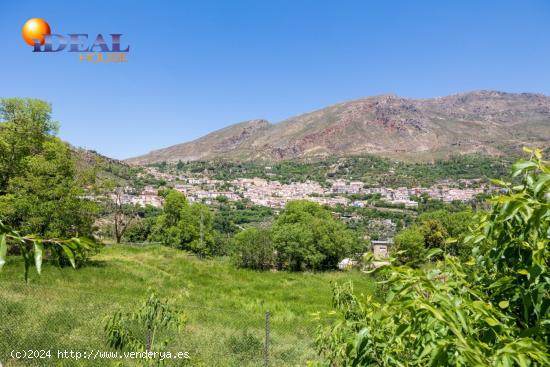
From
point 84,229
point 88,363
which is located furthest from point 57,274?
point 88,363

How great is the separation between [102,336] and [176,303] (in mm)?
1991

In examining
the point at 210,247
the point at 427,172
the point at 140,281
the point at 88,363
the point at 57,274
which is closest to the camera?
the point at 88,363

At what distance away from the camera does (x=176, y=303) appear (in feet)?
32.5

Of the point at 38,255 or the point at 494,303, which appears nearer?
the point at 38,255

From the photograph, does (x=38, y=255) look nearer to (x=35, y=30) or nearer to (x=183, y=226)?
(x=35, y=30)

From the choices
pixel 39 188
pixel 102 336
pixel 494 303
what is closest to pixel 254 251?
pixel 39 188

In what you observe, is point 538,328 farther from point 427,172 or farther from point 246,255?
point 427,172

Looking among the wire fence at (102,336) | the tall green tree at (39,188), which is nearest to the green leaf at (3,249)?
the wire fence at (102,336)

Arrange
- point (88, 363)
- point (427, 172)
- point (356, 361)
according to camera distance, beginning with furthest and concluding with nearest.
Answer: point (427, 172) < point (88, 363) < point (356, 361)

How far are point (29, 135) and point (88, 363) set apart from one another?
1802 cm

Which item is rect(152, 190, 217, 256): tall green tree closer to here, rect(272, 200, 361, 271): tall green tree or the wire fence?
rect(272, 200, 361, 271): tall green tree

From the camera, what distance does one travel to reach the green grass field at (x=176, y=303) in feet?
26.0

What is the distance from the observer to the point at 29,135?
66.8ft

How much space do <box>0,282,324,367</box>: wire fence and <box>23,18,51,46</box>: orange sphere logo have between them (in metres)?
10.9
